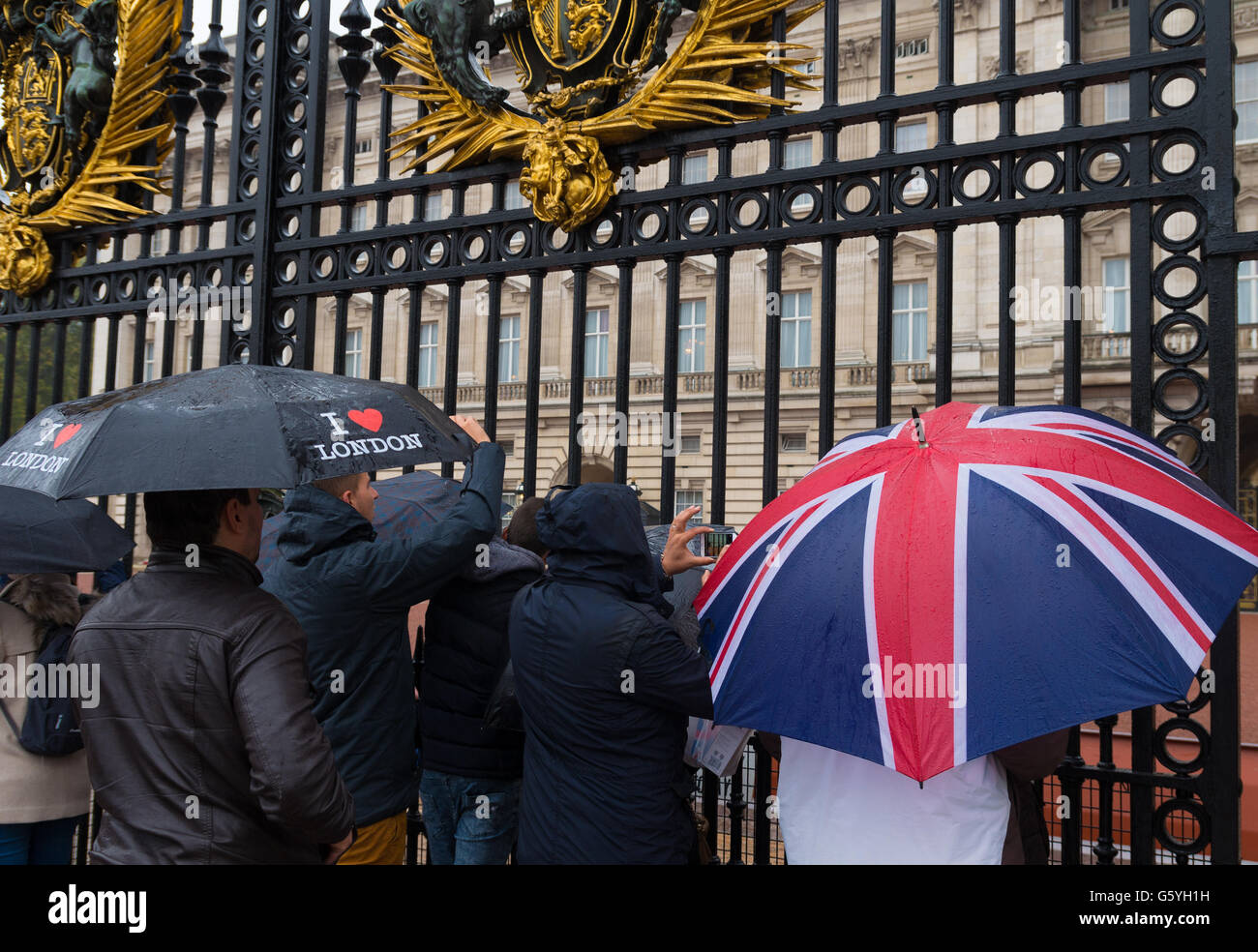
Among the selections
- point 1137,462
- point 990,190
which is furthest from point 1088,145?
point 1137,462

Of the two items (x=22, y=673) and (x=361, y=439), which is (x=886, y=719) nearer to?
(x=361, y=439)

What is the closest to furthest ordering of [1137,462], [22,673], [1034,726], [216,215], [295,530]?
1. [1034,726]
2. [1137,462]
3. [295,530]
4. [22,673]
5. [216,215]

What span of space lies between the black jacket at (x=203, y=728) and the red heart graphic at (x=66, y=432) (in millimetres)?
381

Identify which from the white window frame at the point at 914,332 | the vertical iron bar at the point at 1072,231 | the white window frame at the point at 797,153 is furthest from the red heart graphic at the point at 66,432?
the white window frame at the point at 914,332

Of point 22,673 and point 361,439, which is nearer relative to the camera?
point 361,439

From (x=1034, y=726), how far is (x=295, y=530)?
7.30ft

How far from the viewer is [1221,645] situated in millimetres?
3408

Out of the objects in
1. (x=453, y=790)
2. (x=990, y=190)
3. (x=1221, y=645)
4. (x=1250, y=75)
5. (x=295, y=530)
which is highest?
(x=1250, y=75)

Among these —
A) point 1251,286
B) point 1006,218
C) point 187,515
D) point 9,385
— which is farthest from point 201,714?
point 1251,286

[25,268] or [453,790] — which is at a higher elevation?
[25,268]

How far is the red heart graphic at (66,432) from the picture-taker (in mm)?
2617

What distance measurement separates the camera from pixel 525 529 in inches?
154

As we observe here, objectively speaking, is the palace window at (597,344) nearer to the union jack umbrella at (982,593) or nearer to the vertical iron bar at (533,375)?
the vertical iron bar at (533,375)

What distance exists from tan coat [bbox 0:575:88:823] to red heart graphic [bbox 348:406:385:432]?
208 centimetres
